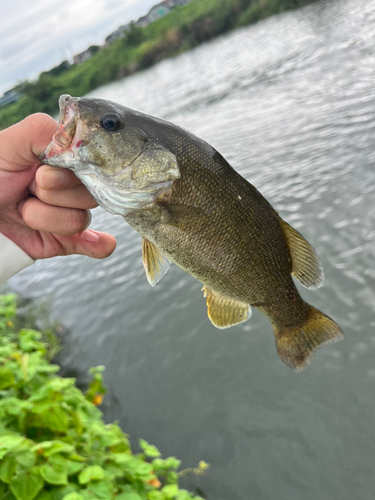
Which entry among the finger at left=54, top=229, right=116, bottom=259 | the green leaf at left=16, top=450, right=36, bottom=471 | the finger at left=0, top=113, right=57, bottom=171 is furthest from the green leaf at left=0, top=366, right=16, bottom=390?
the finger at left=0, top=113, right=57, bottom=171

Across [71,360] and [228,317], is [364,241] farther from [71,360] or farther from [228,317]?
[71,360]

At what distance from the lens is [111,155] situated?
1.82 meters

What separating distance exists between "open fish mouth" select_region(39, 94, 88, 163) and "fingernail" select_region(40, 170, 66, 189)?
0.07 metres

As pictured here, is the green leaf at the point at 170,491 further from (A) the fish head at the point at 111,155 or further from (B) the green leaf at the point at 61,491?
A: (A) the fish head at the point at 111,155

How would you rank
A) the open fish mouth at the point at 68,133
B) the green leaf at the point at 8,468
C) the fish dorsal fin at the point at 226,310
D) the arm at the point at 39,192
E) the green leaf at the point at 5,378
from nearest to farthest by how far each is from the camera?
the open fish mouth at the point at 68,133 → the green leaf at the point at 8,468 → the arm at the point at 39,192 → the fish dorsal fin at the point at 226,310 → the green leaf at the point at 5,378

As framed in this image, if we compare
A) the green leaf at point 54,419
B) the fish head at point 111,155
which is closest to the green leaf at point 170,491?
the green leaf at point 54,419

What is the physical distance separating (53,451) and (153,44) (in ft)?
129

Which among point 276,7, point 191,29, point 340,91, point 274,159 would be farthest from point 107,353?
point 191,29

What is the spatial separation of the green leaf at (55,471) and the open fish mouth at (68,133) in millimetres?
1558

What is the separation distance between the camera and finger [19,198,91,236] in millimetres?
2039

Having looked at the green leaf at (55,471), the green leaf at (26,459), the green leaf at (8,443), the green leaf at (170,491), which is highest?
the green leaf at (8,443)

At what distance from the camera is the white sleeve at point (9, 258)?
2422 mm

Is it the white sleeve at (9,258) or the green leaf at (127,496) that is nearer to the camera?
the green leaf at (127,496)

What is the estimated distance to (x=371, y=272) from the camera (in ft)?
16.0
